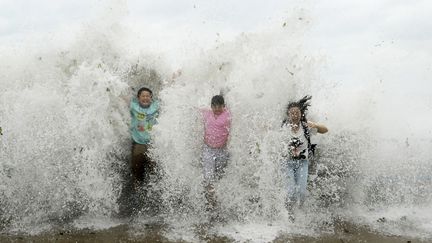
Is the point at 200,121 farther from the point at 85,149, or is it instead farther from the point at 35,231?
the point at 35,231

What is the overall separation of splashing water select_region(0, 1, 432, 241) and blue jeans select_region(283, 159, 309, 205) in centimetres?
15

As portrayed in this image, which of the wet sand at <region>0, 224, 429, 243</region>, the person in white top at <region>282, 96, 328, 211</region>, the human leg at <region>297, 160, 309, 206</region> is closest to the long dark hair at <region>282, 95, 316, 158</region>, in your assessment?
the person in white top at <region>282, 96, 328, 211</region>

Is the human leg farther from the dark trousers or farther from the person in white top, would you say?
the dark trousers

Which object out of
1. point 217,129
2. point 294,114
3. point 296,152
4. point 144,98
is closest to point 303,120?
point 294,114

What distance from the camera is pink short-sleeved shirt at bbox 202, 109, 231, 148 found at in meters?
6.61

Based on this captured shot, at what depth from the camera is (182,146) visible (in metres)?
6.95

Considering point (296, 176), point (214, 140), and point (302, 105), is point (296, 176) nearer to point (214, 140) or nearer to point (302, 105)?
point (302, 105)

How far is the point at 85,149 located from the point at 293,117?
310cm

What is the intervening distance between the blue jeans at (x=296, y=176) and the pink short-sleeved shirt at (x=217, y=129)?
982 mm

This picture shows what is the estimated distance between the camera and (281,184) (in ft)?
21.4

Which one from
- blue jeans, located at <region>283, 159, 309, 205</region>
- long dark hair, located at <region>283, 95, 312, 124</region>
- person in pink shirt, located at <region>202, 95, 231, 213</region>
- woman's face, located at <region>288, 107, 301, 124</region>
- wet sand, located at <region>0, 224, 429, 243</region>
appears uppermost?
long dark hair, located at <region>283, 95, 312, 124</region>

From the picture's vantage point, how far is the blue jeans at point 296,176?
6523mm

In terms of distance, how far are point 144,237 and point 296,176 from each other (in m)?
2.44

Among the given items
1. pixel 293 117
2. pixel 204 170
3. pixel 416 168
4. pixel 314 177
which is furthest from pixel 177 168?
pixel 416 168
